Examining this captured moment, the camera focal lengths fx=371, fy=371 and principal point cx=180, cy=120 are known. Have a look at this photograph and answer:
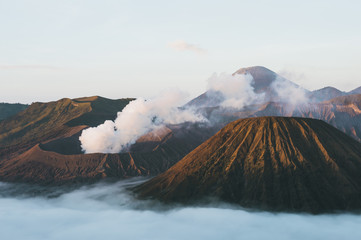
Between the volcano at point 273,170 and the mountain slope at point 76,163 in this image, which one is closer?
the volcano at point 273,170

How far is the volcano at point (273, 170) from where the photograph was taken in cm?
10161

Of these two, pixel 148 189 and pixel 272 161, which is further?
pixel 148 189

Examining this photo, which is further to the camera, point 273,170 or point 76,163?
point 76,163

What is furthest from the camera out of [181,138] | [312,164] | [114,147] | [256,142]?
[181,138]

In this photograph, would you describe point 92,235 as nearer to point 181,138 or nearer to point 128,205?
point 128,205

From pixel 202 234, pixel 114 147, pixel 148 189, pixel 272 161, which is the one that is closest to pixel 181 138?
pixel 114 147

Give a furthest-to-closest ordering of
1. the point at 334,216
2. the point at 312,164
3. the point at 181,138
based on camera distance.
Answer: the point at 181,138 → the point at 312,164 → the point at 334,216

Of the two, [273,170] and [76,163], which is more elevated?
[273,170]

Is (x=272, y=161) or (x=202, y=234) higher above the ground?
(x=272, y=161)

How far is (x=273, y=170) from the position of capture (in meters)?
110

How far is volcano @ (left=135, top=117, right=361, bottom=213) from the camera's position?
333 feet

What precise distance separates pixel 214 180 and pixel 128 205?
28.4 meters

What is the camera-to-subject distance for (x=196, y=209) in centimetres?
10356

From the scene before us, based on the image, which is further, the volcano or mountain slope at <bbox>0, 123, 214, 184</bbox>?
mountain slope at <bbox>0, 123, 214, 184</bbox>
